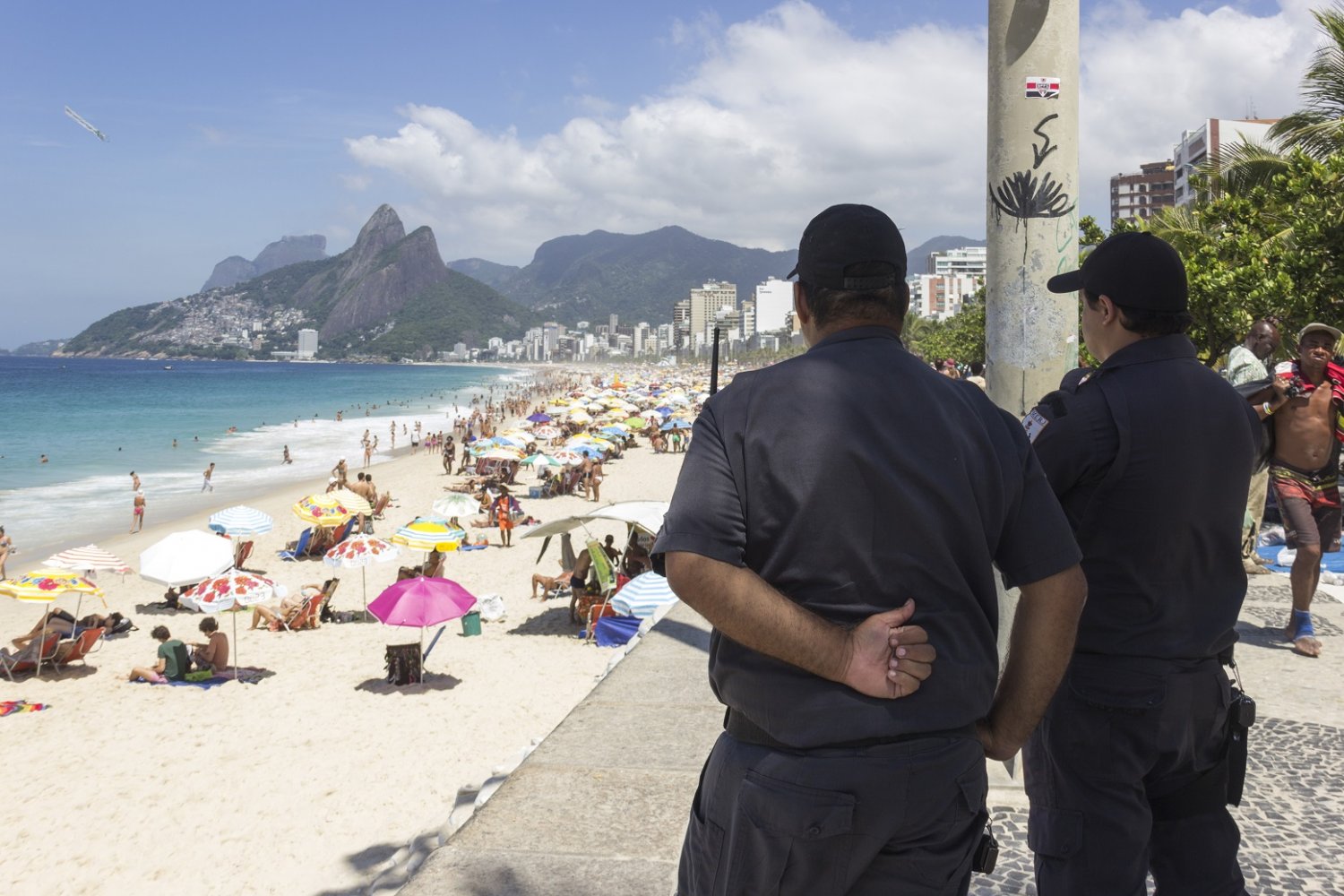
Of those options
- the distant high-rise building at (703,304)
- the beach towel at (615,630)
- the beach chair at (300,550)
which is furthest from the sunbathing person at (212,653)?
the beach chair at (300,550)

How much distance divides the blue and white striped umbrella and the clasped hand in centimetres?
849

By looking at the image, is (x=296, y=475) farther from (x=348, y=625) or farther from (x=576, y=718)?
(x=576, y=718)

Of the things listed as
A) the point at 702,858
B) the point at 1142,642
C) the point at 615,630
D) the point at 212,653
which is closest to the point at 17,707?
the point at 212,653

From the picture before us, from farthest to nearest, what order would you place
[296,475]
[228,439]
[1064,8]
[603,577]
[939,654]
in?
[228,439] < [296,475] < [603,577] < [1064,8] < [939,654]

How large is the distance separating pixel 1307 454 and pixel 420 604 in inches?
295

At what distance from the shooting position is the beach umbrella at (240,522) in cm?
1420

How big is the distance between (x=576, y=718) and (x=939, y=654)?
3.03 metres

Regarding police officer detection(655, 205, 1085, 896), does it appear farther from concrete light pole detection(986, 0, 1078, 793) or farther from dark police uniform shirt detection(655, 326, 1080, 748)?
concrete light pole detection(986, 0, 1078, 793)

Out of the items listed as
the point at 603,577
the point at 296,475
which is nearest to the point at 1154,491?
the point at 603,577

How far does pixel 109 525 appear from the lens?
22.3 m

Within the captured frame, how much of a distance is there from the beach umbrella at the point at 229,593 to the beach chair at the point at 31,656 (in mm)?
1642

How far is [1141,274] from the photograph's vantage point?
197 centimetres

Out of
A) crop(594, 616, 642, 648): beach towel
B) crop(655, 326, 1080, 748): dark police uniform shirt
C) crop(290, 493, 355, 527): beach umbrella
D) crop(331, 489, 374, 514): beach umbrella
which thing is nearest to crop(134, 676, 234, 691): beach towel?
crop(594, 616, 642, 648): beach towel

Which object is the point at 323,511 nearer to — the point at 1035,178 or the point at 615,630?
the point at 615,630
